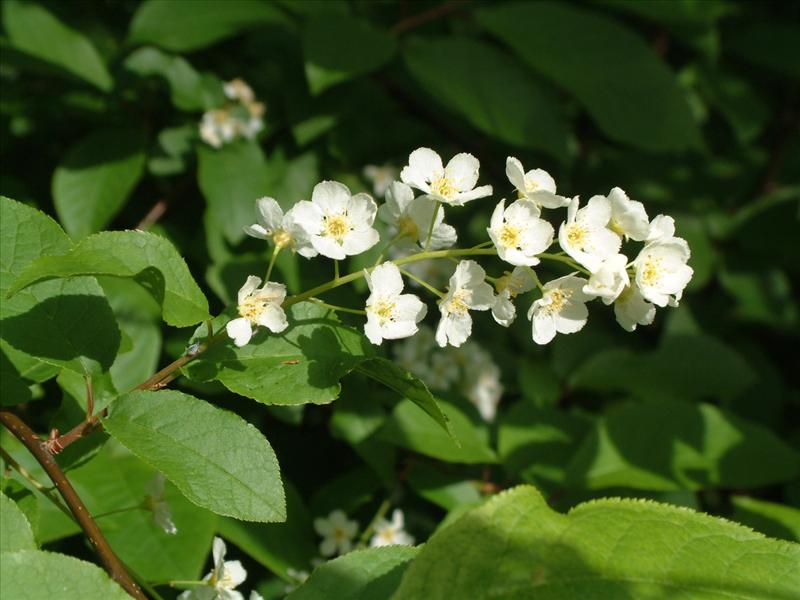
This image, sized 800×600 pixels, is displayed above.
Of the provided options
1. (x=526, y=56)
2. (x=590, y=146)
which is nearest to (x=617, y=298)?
(x=526, y=56)

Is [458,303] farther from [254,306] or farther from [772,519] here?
[772,519]

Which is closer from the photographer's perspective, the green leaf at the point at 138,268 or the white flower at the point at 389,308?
the green leaf at the point at 138,268

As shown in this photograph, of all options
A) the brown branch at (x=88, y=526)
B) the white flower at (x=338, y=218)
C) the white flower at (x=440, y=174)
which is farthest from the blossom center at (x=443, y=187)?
the brown branch at (x=88, y=526)

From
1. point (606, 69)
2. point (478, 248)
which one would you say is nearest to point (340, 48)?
point (606, 69)

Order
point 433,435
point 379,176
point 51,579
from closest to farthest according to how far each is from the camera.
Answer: point 51,579 → point 433,435 → point 379,176

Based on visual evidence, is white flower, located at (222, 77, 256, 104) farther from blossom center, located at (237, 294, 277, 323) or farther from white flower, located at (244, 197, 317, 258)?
blossom center, located at (237, 294, 277, 323)

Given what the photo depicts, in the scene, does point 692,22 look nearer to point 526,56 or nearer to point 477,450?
point 526,56

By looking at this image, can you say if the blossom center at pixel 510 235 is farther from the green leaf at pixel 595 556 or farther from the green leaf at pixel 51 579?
the green leaf at pixel 51 579
